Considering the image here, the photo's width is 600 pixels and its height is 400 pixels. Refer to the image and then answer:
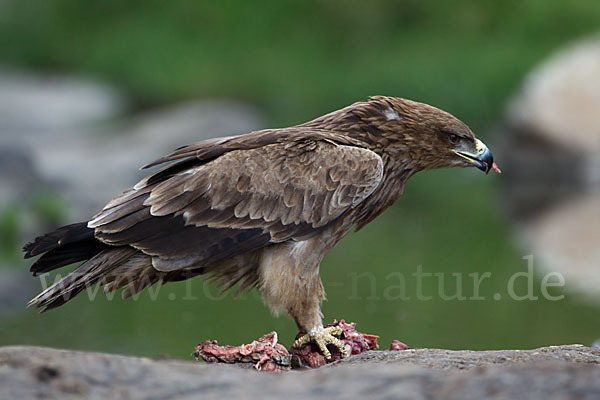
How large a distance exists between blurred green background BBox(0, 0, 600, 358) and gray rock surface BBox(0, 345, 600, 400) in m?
4.30

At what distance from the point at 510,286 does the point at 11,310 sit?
4894 millimetres

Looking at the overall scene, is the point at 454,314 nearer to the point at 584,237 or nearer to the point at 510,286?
the point at 510,286

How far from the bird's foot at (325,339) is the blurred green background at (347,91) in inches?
94.3

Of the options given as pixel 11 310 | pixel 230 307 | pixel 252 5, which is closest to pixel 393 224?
pixel 230 307

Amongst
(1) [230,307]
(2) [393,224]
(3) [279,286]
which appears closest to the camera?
(3) [279,286]

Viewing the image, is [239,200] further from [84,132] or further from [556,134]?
[84,132]

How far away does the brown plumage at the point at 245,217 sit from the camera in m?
5.17

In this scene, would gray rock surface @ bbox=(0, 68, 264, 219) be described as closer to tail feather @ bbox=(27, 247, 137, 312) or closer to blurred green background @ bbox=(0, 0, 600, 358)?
blurred green background @ bbox=(0, 0, 600, 358)

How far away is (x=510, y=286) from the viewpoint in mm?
9773

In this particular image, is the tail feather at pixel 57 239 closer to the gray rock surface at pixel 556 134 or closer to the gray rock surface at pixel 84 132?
the gray rock surface at pixel 84 132

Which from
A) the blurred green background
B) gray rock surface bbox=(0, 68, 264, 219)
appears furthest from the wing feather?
gray rock surface bbox=(0, 68, 264, 219)

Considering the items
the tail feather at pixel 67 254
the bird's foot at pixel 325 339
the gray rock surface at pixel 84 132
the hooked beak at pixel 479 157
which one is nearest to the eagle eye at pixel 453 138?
the hooked beak at pixel 479 157

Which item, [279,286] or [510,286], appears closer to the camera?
[279,286]

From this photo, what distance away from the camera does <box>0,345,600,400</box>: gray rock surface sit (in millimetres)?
3004
